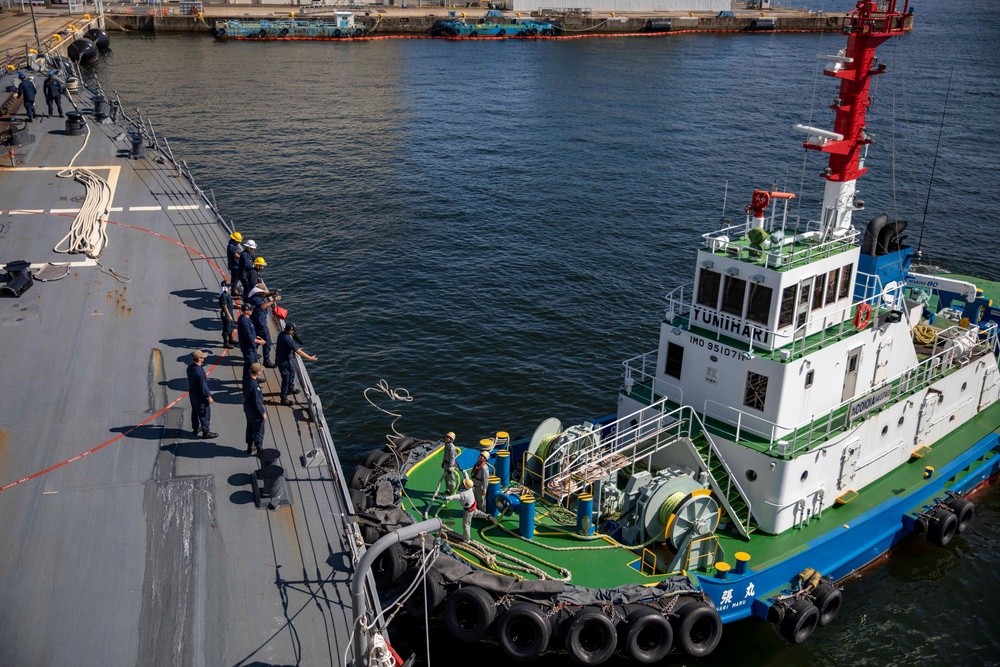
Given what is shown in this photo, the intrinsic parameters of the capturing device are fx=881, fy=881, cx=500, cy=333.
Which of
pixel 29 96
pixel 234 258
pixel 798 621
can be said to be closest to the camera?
pixel 798 621

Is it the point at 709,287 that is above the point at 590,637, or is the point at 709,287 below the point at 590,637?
above

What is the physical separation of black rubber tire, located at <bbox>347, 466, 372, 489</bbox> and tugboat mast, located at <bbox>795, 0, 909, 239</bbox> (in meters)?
11.5

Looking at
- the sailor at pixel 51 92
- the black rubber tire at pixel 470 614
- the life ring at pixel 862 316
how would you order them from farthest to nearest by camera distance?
1. the sailor at pixel 51 92
2. the life ring at pixel 862 316
3. the black rubber tire at pixel 470 614

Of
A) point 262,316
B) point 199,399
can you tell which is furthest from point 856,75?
point 199,399

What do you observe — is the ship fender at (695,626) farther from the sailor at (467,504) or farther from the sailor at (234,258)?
the sailor at (234,258)

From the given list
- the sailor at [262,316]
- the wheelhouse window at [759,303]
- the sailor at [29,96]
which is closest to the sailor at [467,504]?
the sailor at [262,316]

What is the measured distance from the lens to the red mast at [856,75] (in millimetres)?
19188

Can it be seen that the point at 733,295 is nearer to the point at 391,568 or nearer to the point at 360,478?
the point at 360,478

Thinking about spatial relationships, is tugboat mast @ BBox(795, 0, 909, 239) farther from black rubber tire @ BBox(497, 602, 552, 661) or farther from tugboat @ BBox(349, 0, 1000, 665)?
black rubber tire @ BBox(497, 602, 552, 661)

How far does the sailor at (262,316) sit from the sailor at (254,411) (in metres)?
3.68

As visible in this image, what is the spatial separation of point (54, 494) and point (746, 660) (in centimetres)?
1392

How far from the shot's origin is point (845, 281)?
786 inches

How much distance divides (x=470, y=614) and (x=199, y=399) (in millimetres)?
6468

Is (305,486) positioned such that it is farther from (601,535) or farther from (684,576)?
(684,576)
